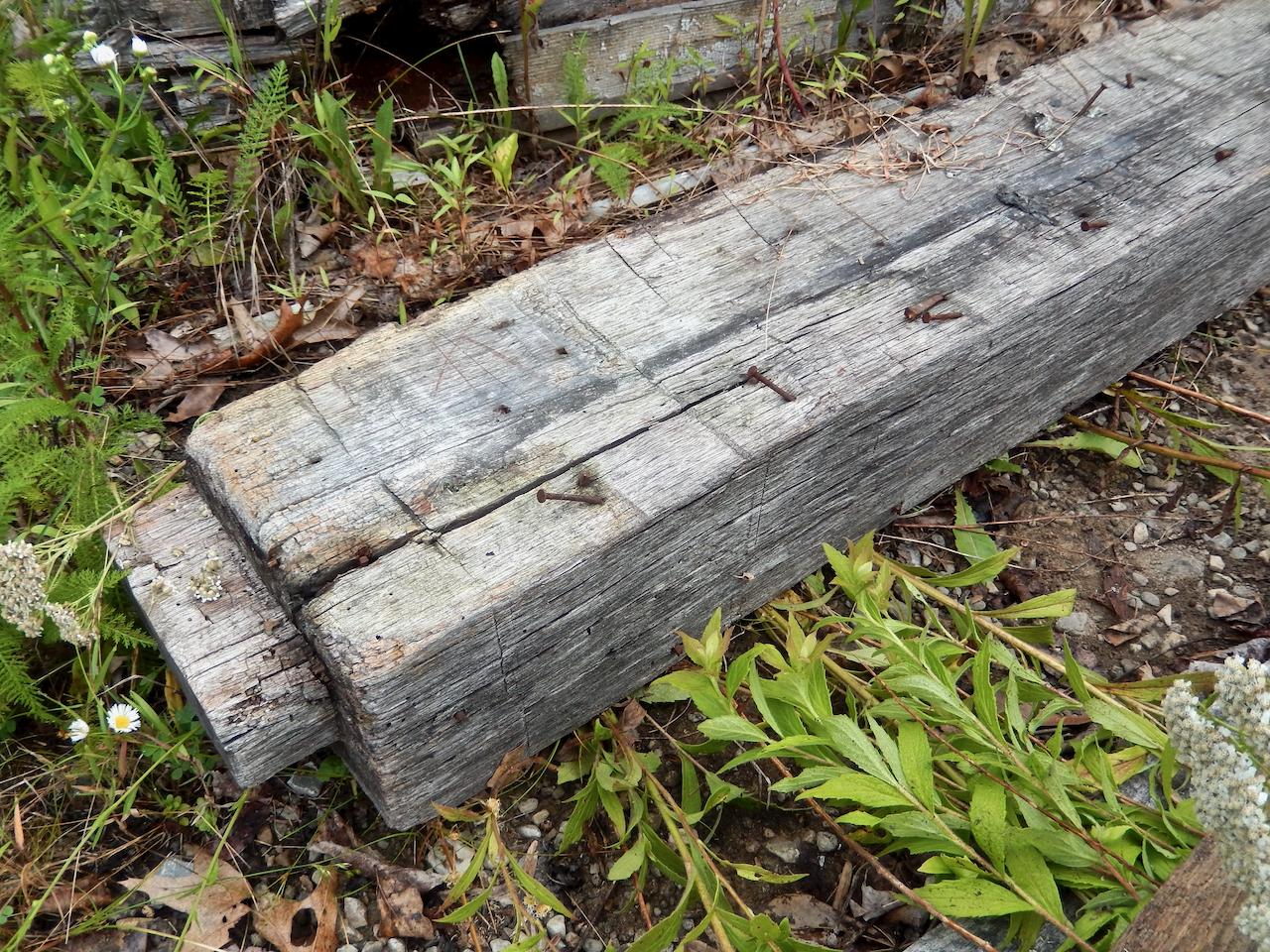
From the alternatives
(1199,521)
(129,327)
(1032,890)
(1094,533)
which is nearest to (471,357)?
(129,327)

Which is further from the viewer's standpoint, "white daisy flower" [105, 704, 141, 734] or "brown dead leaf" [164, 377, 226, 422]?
"brown dead leaf" [164, 377, 226, 422]

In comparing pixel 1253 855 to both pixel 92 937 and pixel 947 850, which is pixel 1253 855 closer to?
pixel 947 850

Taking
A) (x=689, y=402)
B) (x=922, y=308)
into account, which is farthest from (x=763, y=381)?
(x=922, y=308)

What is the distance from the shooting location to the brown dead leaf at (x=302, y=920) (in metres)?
1.89

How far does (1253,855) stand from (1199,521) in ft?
6.03

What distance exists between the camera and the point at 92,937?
190cm

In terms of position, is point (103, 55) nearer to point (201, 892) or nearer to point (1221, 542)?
point (201, 892)

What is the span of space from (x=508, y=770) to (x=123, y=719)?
0.87 m

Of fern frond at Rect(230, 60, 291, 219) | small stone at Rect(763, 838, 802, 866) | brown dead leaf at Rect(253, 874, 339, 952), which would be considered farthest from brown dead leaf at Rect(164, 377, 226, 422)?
small stone at Rect(763, 838, 802, 866)

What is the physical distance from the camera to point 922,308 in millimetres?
2293

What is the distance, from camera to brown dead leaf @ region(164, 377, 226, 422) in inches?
100

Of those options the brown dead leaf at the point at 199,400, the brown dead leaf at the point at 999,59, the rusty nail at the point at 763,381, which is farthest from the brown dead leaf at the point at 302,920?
the brown dead leaf at the point at 999,59

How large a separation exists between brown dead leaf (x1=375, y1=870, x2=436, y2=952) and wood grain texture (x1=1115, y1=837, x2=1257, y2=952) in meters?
1.33

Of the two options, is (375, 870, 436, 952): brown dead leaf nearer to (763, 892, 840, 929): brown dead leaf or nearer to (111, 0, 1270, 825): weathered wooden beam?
(111, 0, 1270, 825): weathered wooden beam
